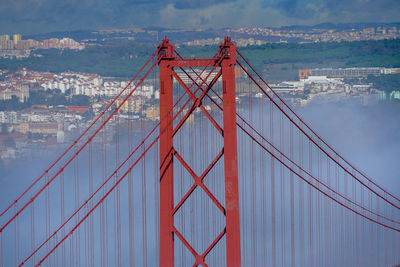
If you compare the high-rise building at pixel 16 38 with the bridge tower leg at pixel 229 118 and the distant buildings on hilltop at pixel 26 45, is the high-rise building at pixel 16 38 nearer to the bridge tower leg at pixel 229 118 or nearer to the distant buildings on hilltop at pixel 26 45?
the distant buildings on hilltop at pixel 26 45

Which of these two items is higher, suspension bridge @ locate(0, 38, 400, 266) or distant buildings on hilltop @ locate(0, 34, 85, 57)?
distant buildings on hilltop @ locate(0, 34, 85, 57)

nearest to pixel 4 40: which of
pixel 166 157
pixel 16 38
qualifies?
pixel 16 38

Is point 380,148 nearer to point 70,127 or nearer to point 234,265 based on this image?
point 70,127

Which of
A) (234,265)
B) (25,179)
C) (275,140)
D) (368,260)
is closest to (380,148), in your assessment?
(275,140)

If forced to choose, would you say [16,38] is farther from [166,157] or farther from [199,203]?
[166,157]

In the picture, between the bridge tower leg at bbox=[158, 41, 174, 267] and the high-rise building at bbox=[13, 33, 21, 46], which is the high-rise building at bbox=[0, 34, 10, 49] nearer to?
the high-rise building at bbox=[13, 33, 21, 46]

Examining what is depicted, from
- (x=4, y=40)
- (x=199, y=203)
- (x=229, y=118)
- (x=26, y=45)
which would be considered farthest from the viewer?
(x=4, y=40)

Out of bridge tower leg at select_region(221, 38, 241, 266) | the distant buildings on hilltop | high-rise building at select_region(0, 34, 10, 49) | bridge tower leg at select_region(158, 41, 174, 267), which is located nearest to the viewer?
bridge tower leg at select_region(221, 38, 241, 266)

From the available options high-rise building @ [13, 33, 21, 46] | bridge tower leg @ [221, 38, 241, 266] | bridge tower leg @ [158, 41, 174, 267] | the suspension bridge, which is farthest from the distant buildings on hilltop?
bridge tower leg @ [221, 38, 241, 266]
